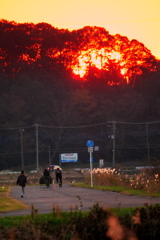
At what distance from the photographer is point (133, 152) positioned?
10881cm

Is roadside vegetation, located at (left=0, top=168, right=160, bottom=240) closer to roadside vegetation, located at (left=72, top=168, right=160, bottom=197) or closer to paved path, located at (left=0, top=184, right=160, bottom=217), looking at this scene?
paved path, located at (left=0, top=184, right=160, bottom=217)

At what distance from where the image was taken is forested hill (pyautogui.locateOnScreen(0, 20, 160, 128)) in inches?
4053

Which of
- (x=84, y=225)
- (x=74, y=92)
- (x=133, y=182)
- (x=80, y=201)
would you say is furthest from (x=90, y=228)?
(x=74, y=92)

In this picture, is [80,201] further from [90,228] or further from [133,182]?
[90,228]

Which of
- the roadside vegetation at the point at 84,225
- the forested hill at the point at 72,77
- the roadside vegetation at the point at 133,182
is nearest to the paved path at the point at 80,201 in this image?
the roadside vegetation at the point at 84,225

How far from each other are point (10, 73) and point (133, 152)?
2362cm

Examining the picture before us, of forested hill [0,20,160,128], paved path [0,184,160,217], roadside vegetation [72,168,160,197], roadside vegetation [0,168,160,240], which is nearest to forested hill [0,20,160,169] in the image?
forested hill [0,20,160,128]

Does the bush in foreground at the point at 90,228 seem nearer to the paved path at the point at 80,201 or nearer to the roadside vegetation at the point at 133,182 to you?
the paved path at the point at 80,201

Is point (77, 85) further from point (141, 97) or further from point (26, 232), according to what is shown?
point (26, 232)

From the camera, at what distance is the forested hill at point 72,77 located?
102938 millimetres

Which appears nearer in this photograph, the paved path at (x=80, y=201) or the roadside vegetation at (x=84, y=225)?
the roadside vegetation at (x=84, y=225)

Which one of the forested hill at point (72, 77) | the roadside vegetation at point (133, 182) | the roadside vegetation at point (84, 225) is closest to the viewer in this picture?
the roadside vegetation at point (84, 225)

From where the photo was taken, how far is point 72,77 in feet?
358

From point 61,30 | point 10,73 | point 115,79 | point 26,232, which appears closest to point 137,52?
point 115,79
